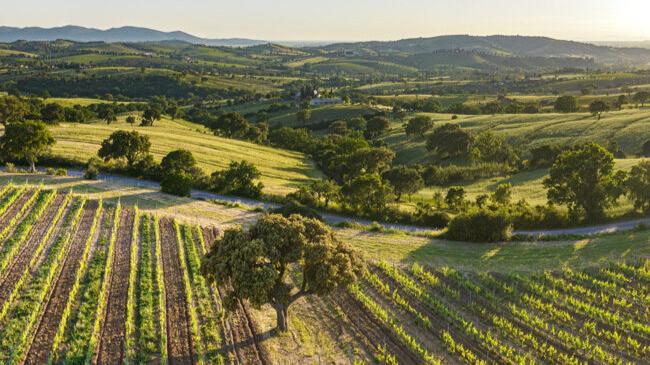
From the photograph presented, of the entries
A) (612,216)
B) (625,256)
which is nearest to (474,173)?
(612,216)

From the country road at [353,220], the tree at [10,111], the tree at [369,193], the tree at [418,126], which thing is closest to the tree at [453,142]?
the tree at [418,126]

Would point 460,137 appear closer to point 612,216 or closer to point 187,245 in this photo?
point 612,216

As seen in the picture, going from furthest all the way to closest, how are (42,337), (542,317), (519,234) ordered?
(519,234), (542,317), (42,337)

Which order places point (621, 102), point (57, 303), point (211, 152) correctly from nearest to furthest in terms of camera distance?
1. point (57, 303)
2. point (211, 152)
3. point (621, 102)

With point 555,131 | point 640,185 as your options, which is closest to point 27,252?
point 640,185

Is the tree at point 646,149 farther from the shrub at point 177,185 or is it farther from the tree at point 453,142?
the shrub at point 177,185

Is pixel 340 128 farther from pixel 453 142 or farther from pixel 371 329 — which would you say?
pixel 371 329

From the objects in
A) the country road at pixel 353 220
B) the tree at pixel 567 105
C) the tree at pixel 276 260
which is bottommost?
the country road at pixel 353 220
